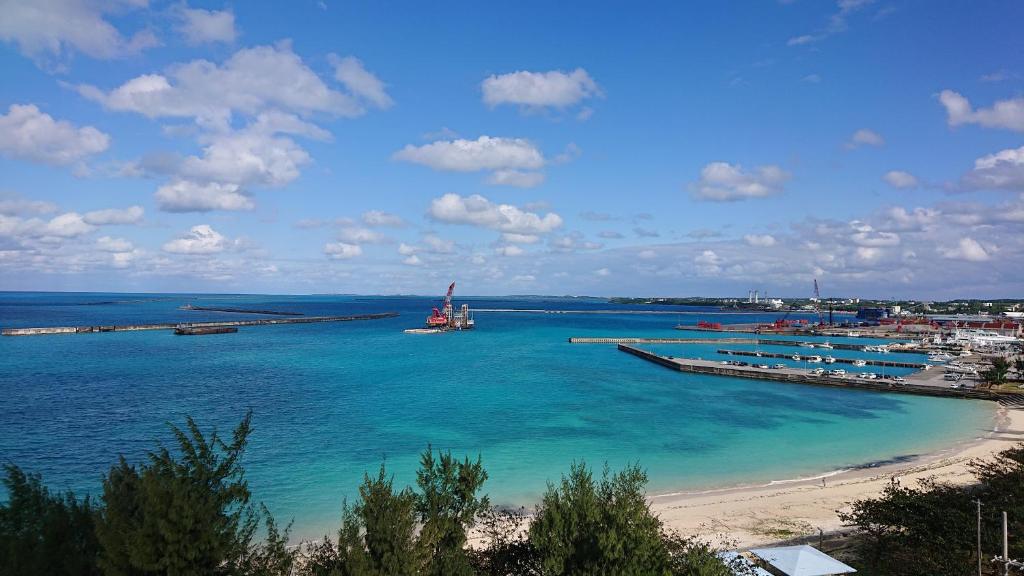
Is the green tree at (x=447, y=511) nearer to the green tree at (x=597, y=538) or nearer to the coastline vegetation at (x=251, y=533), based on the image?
the coastline vegetation at (x=251, y=533)

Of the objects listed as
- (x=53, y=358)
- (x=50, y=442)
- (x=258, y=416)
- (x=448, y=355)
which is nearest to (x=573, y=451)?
(x=258, y=416)

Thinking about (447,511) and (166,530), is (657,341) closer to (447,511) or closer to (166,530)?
(447,511)

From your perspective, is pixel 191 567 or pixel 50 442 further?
pixel 50 442

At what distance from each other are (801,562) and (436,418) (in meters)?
33.0

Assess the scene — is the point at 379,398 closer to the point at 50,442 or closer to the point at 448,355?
the point at 50,442

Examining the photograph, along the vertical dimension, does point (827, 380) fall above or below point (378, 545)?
below

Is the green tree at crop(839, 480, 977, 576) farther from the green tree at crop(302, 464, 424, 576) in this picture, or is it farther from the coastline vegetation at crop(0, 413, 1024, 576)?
the green tree at crop(302, 464, 424, 576)

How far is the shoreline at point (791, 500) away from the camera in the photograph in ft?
77.8

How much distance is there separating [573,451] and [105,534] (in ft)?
97.2

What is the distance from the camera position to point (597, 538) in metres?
14.2

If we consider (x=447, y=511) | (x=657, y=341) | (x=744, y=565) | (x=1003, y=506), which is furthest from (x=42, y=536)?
(x=657, y=341)

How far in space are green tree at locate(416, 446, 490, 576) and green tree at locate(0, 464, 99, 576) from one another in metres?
7.51

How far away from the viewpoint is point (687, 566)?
47.4 ft

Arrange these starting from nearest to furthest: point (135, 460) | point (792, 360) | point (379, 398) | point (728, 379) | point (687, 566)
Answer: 1. point (687, 566)
2. point (135, 460)
3. point (379, 398)
4. point (728, 379)
5. point (792, 360)
